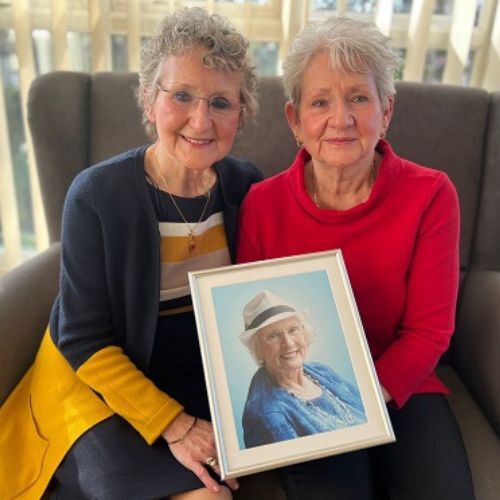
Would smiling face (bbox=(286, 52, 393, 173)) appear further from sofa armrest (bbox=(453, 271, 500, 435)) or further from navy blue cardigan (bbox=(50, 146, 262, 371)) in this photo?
sofa armrest (bbox=(453, 271, 500, 435))

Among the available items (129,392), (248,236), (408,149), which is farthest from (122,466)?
(408,149)

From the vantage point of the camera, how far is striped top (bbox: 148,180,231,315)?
3.48 feet

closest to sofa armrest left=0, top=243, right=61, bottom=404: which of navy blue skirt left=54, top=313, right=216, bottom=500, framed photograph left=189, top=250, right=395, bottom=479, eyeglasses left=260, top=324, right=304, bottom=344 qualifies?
navy blue skirt left=54, top=313, right=216, bottom=500

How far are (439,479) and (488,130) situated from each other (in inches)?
36.7

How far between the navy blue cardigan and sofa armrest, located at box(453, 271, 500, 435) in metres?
0.79

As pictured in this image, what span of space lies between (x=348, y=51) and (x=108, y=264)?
0.63 m

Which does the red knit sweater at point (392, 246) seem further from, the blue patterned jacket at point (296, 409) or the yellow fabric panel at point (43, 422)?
the yellow fabric panel at point (43, 422)

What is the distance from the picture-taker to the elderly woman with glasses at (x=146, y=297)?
3.04 feet

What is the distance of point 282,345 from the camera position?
2.94 ft

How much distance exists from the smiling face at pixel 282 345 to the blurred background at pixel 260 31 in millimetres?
1043

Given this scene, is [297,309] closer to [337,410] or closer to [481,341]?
[337,410]

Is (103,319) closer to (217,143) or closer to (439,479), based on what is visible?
(217,143)

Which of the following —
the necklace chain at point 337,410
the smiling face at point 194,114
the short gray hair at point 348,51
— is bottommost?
the necklace chain at point 337,410

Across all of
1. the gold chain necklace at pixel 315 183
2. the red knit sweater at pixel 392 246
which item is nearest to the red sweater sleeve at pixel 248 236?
the red knit sweater at pixel 392 246
